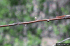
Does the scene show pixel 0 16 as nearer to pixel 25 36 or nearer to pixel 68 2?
pixel 25 36

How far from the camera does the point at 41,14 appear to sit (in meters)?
3.27

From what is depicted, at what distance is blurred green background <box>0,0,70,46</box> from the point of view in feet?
10.1

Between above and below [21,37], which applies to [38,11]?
above

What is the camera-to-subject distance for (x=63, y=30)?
307cm

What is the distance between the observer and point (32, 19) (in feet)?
9.95

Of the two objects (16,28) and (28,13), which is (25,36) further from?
(28,13)

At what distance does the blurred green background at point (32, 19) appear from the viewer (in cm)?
308

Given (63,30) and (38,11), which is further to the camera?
(38,11)

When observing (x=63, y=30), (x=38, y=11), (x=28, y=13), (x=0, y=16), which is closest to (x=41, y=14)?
(x=38, y=11)

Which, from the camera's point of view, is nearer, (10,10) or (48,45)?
(10,10)

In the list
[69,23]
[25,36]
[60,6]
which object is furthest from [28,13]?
[69,23]

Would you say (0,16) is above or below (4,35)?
above

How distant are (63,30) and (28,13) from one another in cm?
93

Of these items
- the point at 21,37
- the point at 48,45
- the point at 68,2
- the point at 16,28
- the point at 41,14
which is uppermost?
the point at 68,2
